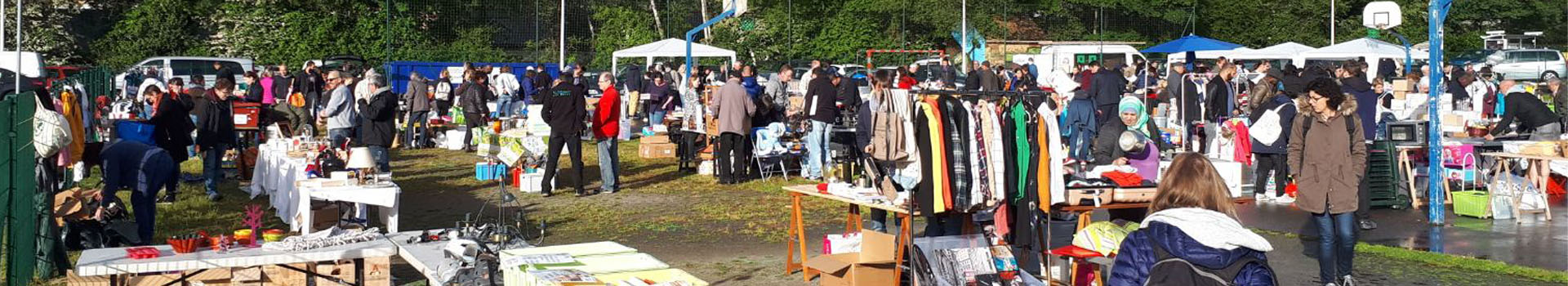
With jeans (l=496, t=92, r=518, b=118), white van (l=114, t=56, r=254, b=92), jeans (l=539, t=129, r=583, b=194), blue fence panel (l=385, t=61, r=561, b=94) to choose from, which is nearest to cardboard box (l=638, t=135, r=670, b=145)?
jeans (l=539, t=129, r=583, b=194)

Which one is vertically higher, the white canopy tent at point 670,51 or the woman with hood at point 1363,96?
the white canopy tent at point 670,51

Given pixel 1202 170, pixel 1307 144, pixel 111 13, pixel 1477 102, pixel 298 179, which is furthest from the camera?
pixel 111 13

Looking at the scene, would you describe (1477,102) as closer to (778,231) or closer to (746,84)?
(746,84)

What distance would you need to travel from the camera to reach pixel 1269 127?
44.5 ft

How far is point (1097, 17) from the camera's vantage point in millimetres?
47281

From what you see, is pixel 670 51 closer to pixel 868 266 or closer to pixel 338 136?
pixel 338 136

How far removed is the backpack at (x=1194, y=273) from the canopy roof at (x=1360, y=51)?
29.4m

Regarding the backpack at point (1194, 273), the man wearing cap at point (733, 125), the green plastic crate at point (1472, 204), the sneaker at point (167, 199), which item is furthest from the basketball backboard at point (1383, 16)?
the backpack at point (1194, 273)

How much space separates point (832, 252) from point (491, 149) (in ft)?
28.1

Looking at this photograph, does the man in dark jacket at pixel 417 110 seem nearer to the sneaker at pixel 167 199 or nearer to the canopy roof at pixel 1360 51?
the sneaker at pixel 167 199

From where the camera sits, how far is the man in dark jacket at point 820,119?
1595 cm

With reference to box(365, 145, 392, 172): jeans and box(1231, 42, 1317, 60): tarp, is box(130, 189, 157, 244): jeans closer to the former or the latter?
box(365, 145, 392, 172): jeans

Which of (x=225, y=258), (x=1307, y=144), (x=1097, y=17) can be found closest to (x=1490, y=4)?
(x=1097, y=17)

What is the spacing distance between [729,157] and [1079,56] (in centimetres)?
2598
